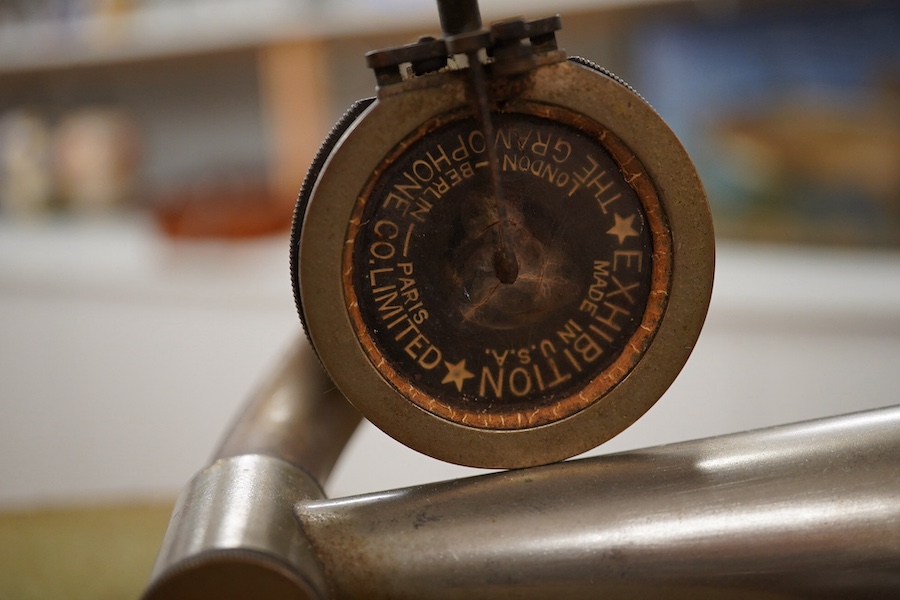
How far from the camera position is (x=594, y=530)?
506 millimetres

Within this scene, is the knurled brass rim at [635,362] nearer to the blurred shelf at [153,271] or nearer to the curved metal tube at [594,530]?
the curved metal tube at [594,530]

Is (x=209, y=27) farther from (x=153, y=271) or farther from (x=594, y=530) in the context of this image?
(x=594, y=530)

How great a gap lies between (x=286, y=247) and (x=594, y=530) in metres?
1.73

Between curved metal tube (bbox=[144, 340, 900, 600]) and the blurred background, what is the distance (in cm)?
115

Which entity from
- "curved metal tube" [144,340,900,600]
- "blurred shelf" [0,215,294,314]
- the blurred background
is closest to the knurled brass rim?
"curved metal tube" [144,340,900,600]

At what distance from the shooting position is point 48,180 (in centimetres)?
260

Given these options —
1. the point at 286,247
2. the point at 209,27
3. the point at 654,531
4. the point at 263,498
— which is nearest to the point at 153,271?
the point at 286,247

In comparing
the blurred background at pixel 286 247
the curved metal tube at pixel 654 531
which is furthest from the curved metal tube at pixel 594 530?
the blurred background at pixel 286 247

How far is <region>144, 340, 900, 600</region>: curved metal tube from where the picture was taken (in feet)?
1.60

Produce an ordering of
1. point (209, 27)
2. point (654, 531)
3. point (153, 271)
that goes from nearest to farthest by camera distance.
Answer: point (654, 531)
point (153, 271)
point (209, 27)

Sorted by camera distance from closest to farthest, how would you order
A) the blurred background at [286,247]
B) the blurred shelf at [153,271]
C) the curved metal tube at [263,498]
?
the curved metal tube at [263,498] < the blurred background at [286,247] < the blurred shelf at [153,271]

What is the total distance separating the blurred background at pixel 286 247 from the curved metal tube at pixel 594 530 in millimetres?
1154

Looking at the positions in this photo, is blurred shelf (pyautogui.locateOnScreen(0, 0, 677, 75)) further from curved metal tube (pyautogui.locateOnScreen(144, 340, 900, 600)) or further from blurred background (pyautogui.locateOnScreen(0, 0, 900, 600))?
curved metal tube (pyautogui.locateOnScreen(144, 340, 900, 600))

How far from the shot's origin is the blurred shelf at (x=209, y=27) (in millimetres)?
2041
